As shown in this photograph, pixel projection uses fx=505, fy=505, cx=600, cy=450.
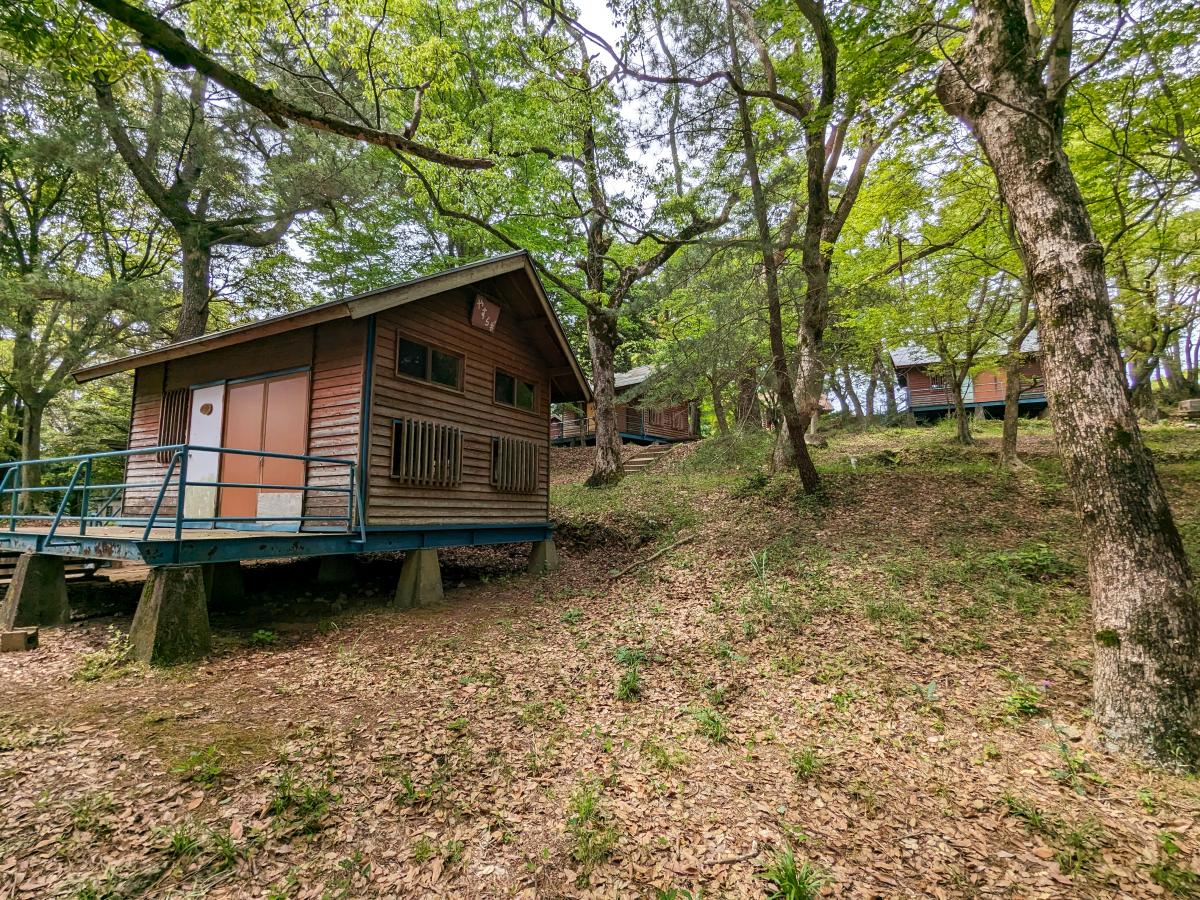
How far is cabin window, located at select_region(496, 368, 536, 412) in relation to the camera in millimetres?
10191

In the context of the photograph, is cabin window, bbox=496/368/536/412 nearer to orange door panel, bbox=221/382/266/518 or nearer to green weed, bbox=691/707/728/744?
orange door panel, bbox=221/382/266/518

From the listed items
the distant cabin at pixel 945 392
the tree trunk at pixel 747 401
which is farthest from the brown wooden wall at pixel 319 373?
the distant cabin at pixel 945 392

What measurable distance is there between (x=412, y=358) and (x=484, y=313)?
1.89 m

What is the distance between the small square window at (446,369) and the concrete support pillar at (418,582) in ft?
9.65

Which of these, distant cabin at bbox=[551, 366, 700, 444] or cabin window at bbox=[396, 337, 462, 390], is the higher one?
distant cabin at bbox=[551, 366, 700, 444]

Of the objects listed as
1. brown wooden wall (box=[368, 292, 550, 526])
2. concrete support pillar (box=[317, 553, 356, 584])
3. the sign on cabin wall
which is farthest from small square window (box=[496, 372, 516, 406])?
concrete support pillar (box=[317, 553, 356, 584])

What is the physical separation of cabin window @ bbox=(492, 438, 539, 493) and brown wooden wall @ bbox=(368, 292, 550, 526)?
0.49ft

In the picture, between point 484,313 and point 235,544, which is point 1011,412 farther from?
point 235,544

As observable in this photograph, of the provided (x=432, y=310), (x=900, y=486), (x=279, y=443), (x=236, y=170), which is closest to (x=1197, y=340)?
(x=900, y=486)

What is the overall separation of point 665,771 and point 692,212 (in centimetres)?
1307

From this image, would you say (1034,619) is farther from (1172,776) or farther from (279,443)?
(279,443)

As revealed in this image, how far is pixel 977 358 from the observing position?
1352 centimetres

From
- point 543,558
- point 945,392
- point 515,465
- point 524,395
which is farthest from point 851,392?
point 515,465

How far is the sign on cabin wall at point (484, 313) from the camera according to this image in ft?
30.9
